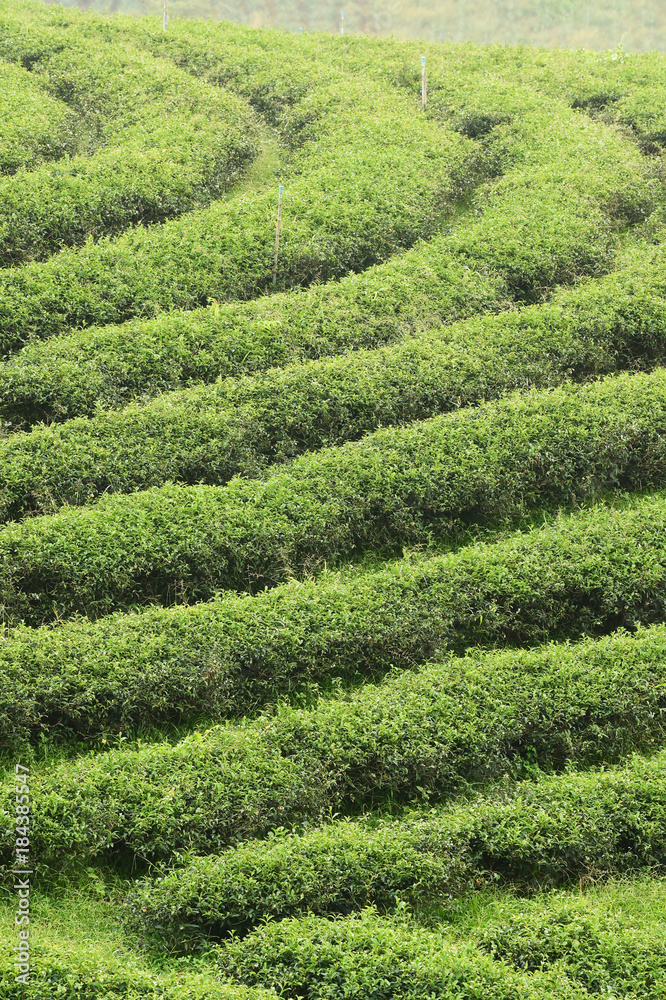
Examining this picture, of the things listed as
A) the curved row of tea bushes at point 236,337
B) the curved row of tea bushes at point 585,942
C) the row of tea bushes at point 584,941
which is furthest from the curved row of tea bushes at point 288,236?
the row of tea bushes at point 584,941

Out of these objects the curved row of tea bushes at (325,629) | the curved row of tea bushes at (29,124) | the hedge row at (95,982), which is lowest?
the hedge row at (95,982)

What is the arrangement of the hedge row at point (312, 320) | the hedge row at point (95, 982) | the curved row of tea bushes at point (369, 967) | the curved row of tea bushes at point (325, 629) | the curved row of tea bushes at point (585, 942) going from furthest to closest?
the hedge row at point (312, 320), the curved row of tea bushes at point (325, 629), the curved row of tea bushes at point (585, 942), the curved row of tea bushes at point (369, 967), the hedge row at point (95, 982)

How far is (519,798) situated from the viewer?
37.5 feet

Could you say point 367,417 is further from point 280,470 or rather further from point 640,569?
point 640,569

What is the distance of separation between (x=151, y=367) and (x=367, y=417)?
11.7 feet

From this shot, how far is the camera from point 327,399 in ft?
52.5

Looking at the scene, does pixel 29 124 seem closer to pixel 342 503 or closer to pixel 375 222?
pixel 375 222

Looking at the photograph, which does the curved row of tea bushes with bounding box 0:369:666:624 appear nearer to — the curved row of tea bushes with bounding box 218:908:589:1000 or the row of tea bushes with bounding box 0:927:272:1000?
the row of tea bushes with bounding box 0:927:272:1000

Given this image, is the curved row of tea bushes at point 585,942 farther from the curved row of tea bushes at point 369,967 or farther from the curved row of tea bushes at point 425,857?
the curved row of tea bushes at point 425,857

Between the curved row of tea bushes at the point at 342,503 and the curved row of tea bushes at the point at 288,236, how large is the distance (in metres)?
4.51

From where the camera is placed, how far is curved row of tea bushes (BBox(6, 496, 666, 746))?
11992 mm

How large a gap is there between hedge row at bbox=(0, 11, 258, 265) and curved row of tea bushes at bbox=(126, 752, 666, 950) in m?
12.1

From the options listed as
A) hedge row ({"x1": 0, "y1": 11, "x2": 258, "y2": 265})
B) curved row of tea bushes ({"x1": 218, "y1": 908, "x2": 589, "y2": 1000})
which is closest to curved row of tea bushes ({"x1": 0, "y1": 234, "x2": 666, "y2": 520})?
hedge row ({"x1": 0, "y1": 11, "x2": 258, "y2": 265})

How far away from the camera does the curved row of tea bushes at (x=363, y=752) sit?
10820mm
